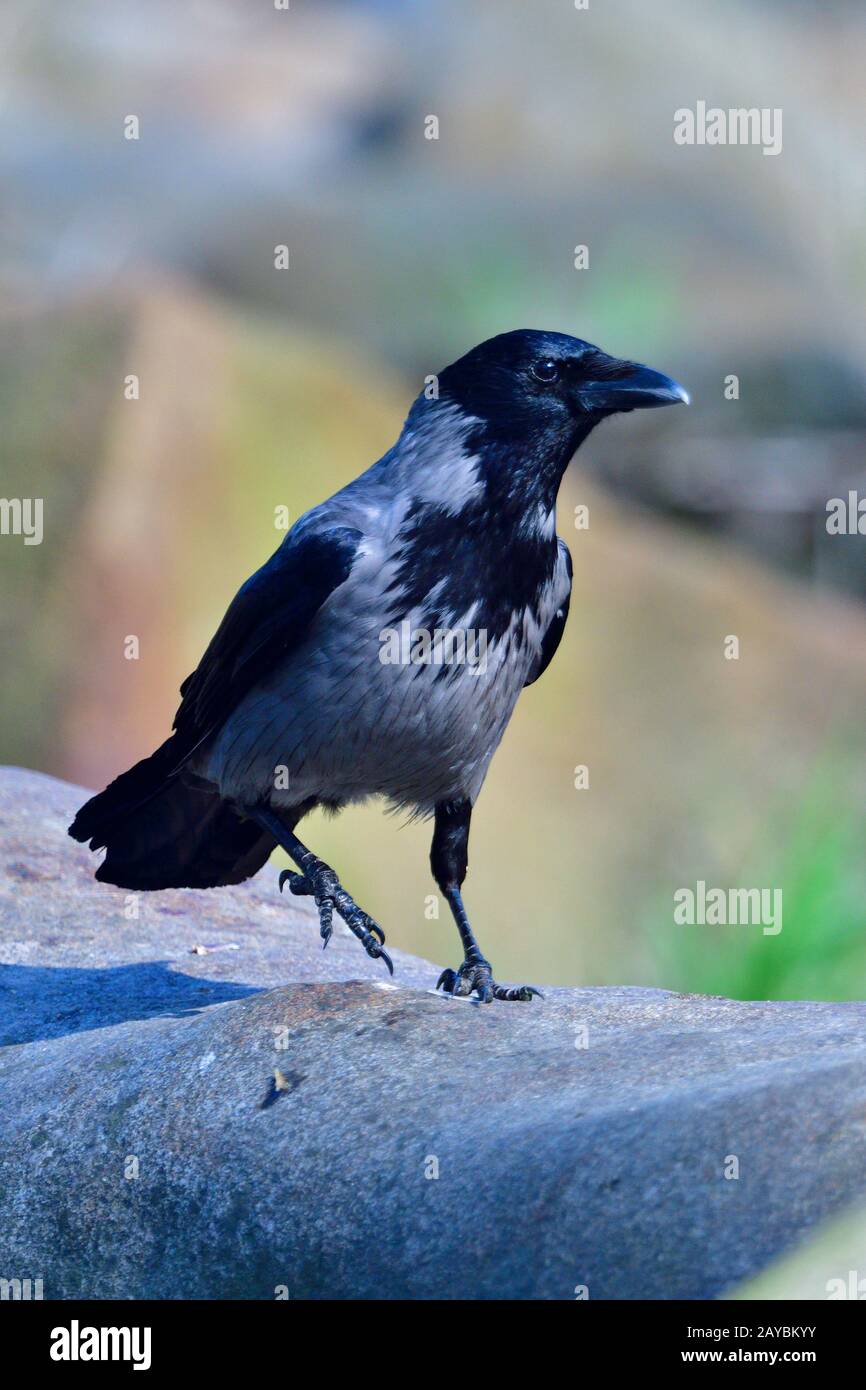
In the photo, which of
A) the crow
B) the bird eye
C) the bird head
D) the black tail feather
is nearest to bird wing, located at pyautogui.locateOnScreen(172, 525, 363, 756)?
the crow

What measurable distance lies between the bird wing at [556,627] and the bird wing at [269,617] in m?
0.69

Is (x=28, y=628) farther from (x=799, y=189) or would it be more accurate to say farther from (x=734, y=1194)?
(x=799, y=189)

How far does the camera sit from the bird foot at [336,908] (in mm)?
4473

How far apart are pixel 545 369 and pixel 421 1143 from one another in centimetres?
232

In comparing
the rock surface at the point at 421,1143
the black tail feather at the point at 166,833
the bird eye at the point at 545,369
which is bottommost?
the rock surface at the point at 421,1143

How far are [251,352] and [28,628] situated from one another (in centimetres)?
227

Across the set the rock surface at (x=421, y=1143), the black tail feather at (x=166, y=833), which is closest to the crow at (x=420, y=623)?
the black tail feather at (x=166, y=833)

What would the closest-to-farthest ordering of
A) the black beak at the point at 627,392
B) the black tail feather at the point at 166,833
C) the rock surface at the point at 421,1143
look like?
the rock surface at the point at 421,1143
the black beak at the point at 627,392
the black tail feather at the point at 166,833

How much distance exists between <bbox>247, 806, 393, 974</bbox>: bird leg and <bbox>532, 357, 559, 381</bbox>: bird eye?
1.48 metres

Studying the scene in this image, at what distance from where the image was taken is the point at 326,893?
455cm

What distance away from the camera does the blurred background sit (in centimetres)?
869

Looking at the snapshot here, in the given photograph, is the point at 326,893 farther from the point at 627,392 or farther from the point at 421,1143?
the point at 627,392

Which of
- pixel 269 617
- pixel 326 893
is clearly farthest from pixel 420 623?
pixel 326 893

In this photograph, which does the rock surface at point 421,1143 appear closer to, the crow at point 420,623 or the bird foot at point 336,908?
the bird foot at point 336,908
